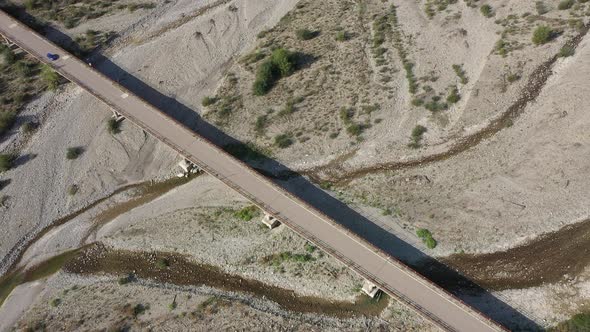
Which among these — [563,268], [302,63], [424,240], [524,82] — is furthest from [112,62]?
[563,268]

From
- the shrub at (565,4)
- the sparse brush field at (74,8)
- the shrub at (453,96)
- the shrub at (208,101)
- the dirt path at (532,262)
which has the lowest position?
the dirt path at (532,262)

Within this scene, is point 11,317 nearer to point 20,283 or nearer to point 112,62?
point 20,283

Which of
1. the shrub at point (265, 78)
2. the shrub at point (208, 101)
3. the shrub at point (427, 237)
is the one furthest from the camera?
the shrub at point (208, 101)

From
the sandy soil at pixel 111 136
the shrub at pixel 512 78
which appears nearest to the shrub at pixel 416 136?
the shrub at pixel 512 78

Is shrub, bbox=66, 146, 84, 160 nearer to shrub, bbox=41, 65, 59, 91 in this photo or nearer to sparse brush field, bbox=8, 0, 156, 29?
shrub, bbox=41, 65, 59, 91

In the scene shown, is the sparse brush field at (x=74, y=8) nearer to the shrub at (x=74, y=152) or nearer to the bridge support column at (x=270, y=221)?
the shrub at (x=74, y=152)

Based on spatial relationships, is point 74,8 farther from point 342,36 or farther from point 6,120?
point 342,36

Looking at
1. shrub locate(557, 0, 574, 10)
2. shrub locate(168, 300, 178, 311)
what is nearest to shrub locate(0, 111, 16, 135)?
shrub locate(168, 300, 178, 311)
